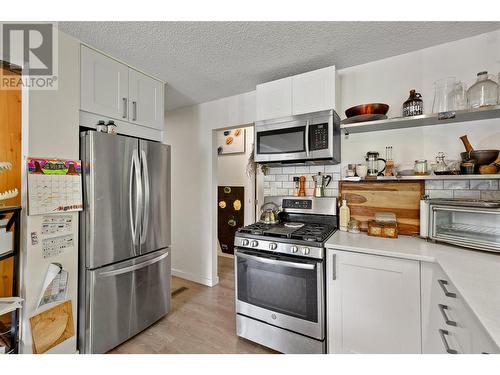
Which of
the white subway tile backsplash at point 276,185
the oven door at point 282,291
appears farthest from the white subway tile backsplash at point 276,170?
the oven door at point 282,291

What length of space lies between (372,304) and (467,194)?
44.2 inches

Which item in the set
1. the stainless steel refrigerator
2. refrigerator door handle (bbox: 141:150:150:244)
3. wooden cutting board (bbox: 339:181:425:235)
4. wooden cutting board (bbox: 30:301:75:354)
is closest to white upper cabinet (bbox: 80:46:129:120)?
the stainless steel refrigerator

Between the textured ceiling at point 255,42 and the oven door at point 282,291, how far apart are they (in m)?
1.65

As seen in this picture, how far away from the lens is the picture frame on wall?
4070 millimetres

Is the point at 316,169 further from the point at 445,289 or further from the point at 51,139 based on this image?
the point at 51,139

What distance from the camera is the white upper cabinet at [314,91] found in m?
1.92

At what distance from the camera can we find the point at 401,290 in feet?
4.50

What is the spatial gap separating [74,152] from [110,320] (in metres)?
1.31

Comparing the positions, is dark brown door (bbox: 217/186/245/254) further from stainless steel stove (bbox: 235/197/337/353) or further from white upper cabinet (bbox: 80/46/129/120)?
white upper cabinet (bbox: 80/46/129/120)

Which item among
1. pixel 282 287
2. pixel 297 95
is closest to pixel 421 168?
pixel 297 95

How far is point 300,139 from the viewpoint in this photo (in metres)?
1.98

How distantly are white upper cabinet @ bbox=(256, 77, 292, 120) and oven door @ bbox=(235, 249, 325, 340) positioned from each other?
133cm

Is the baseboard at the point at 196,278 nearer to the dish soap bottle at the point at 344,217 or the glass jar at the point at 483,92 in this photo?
the dish soap bottle at the point at 344,217
